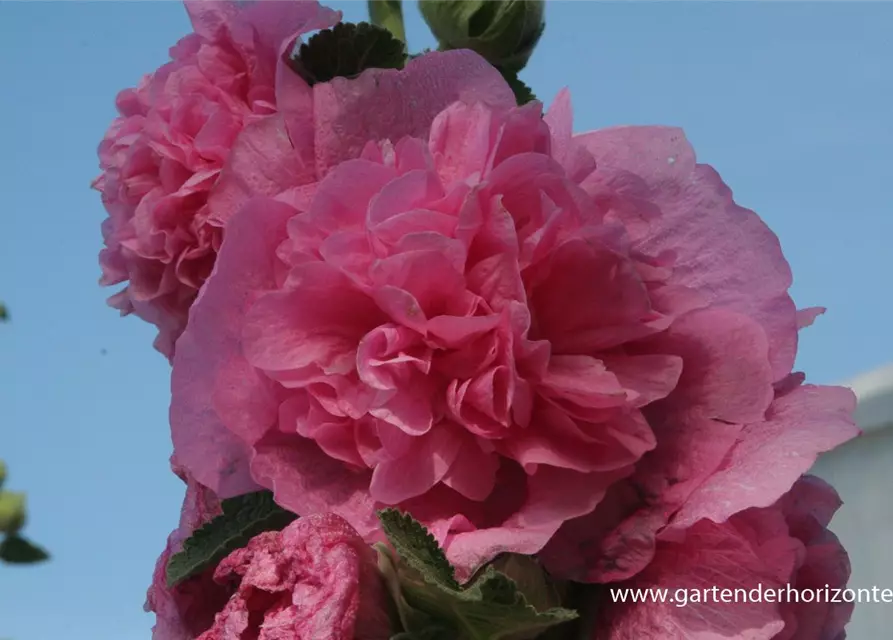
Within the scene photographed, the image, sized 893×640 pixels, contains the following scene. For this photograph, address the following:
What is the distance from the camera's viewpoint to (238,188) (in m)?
0.37

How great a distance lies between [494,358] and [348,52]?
6.7 inches

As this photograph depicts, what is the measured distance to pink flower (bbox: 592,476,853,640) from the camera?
0.99ft

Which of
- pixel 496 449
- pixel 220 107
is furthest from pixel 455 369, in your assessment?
pixel 220 107

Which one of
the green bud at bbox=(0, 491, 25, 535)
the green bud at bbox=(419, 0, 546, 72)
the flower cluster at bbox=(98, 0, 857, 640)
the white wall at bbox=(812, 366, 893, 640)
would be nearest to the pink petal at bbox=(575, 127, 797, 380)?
the flower cluster at bbox=(98, 0, 857, 640)

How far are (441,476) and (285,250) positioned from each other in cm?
9

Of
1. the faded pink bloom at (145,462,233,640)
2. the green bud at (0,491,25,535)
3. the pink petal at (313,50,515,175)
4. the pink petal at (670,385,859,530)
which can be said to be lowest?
the faded pink bloom at (145,462,233,640)

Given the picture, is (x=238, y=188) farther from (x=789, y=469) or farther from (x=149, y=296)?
(x=789, y=469)

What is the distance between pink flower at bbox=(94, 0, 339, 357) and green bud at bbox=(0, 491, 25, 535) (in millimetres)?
774

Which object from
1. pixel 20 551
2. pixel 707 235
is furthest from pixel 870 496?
pixel 707 235

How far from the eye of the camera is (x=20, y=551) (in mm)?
1139

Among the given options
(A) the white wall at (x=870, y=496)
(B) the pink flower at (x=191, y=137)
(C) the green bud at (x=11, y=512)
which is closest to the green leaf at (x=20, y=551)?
(C) the green bud at (x=11, y=512)

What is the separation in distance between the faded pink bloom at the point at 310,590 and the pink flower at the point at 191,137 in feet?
0.49

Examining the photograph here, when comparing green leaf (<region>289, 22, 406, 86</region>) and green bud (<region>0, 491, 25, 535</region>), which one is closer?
green leaf (<region>289, 22, 406, 86</region>)

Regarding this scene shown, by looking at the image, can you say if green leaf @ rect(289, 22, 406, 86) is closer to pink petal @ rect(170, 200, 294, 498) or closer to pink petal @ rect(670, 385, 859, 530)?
pink petal @ rect(170, 200, 294, 498)
